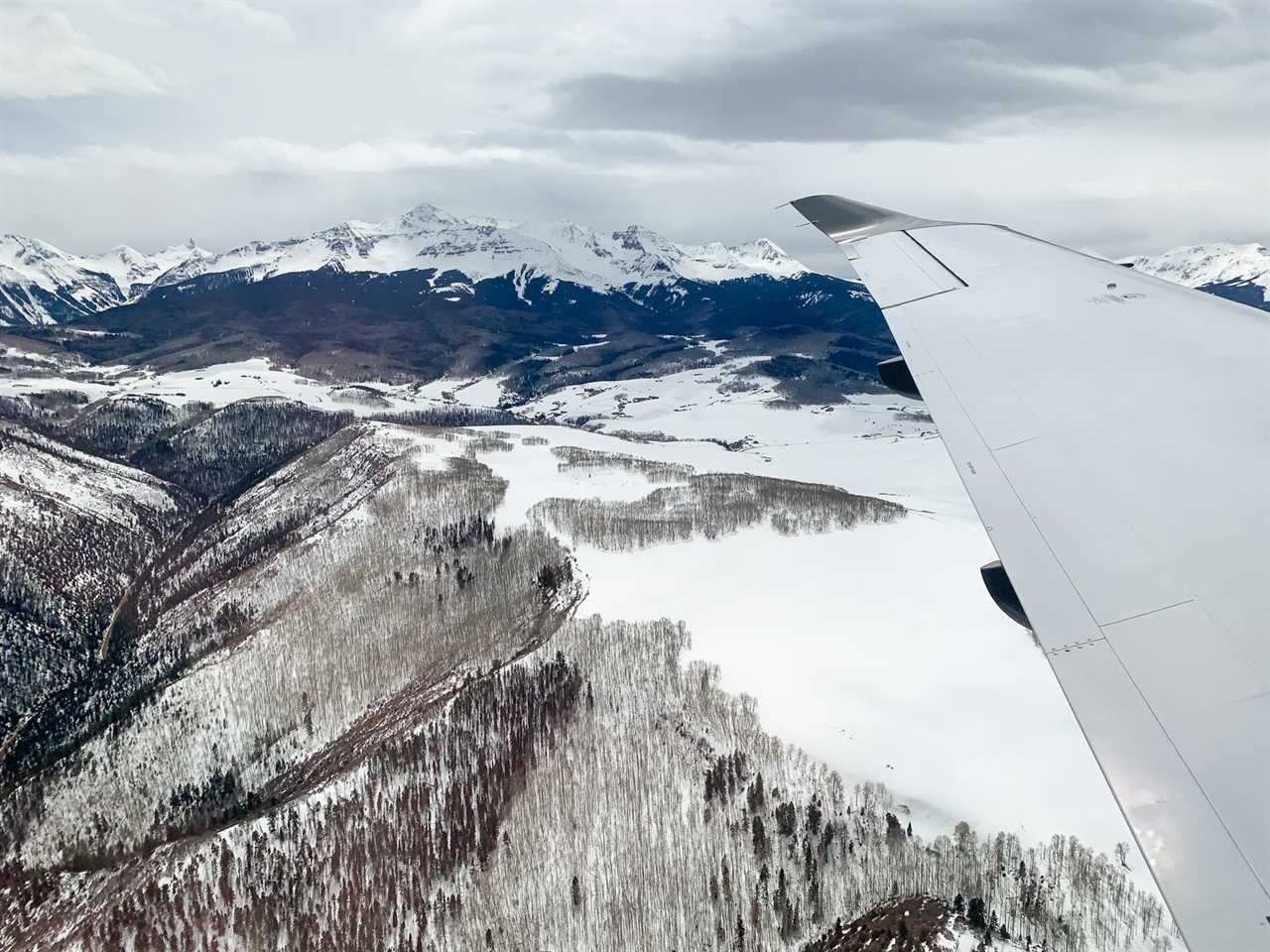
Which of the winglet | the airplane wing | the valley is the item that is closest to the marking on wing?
the airplane wing

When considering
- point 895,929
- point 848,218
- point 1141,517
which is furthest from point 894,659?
point 1141,517

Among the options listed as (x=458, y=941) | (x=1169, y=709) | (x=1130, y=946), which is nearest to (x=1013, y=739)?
(x=1130, y=946)

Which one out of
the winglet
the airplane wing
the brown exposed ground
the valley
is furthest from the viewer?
the valley

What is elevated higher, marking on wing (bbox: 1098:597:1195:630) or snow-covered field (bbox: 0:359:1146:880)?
marking on wing (bbox: 1098:597:1195:630)

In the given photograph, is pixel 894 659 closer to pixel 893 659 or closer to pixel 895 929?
pixel 893 659

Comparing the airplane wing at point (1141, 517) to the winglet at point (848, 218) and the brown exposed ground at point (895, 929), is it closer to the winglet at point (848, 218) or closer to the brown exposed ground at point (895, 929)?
the winglet at point (848, 218)

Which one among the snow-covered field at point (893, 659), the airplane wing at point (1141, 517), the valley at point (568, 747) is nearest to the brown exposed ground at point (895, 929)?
the valley at point (568, 747)

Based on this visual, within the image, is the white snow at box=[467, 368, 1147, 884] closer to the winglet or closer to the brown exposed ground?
the brown exposed ground
